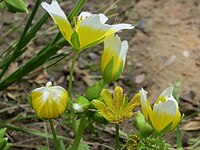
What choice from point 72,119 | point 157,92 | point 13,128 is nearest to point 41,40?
point 157,92

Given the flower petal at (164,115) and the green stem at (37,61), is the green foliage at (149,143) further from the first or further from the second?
the green stem at (37,61)

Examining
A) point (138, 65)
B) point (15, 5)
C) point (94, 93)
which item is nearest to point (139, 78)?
point (138, 65)

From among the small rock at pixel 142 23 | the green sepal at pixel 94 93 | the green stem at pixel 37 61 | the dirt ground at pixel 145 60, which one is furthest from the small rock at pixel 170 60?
the green sepal at pixel 94 93

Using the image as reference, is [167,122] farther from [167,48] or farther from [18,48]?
[167,48]

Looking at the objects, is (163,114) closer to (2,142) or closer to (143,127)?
(143,127)

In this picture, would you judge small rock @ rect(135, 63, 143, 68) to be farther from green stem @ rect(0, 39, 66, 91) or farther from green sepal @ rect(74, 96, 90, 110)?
green sepal @ rect(74, 96, 90, 110)

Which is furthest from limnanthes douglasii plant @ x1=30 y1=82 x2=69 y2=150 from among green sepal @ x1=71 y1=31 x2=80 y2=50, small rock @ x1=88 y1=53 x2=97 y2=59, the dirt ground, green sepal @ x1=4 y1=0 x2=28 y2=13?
small rock @ x1=88 y1=53 x2=97 y2=59
